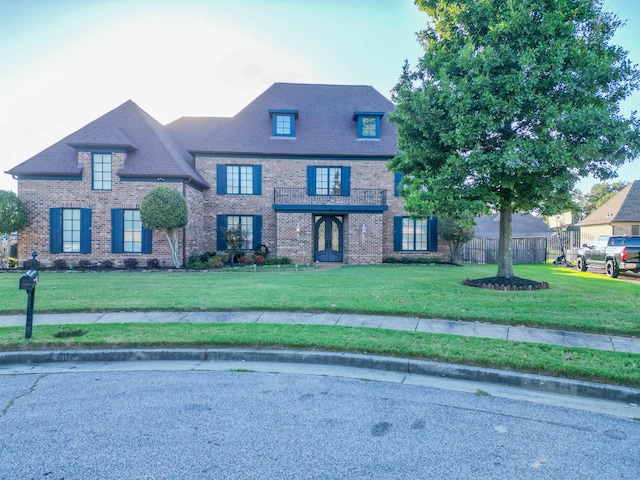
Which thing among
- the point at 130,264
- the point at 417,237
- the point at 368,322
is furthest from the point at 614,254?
the point at 130,264

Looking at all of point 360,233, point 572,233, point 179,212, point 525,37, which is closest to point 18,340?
point 179,212

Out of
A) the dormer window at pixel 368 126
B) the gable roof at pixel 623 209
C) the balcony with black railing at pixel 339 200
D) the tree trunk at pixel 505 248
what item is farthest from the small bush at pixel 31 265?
the gable roof at pixel 623 209

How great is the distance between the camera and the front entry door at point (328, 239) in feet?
72.3

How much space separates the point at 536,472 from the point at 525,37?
1007cm

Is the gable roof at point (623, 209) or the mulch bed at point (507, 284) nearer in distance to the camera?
the mulch bed at point (507, 284)

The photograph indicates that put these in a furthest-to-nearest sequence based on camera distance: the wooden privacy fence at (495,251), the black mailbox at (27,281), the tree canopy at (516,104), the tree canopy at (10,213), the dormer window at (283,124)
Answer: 1. the wooden privacy fence at (495,251)
2. the dormer window at (283,124)
3. the tree canopy at (10,213)
4. the tree canopy at (516,104)
5. the black mailbox at (27,281)

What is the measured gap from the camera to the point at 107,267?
59.2 ft

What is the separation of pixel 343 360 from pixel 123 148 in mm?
16095

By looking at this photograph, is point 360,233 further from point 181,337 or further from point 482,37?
point 181,337

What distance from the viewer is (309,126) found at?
22.8m

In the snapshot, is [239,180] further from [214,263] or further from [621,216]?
[621,216]

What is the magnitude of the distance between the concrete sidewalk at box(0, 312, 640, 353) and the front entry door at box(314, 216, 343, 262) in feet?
44.5

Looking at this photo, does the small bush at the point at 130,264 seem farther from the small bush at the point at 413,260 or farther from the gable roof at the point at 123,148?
the small bush at the point at 413,260

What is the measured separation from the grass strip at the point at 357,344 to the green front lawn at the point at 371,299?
4.71 feet
